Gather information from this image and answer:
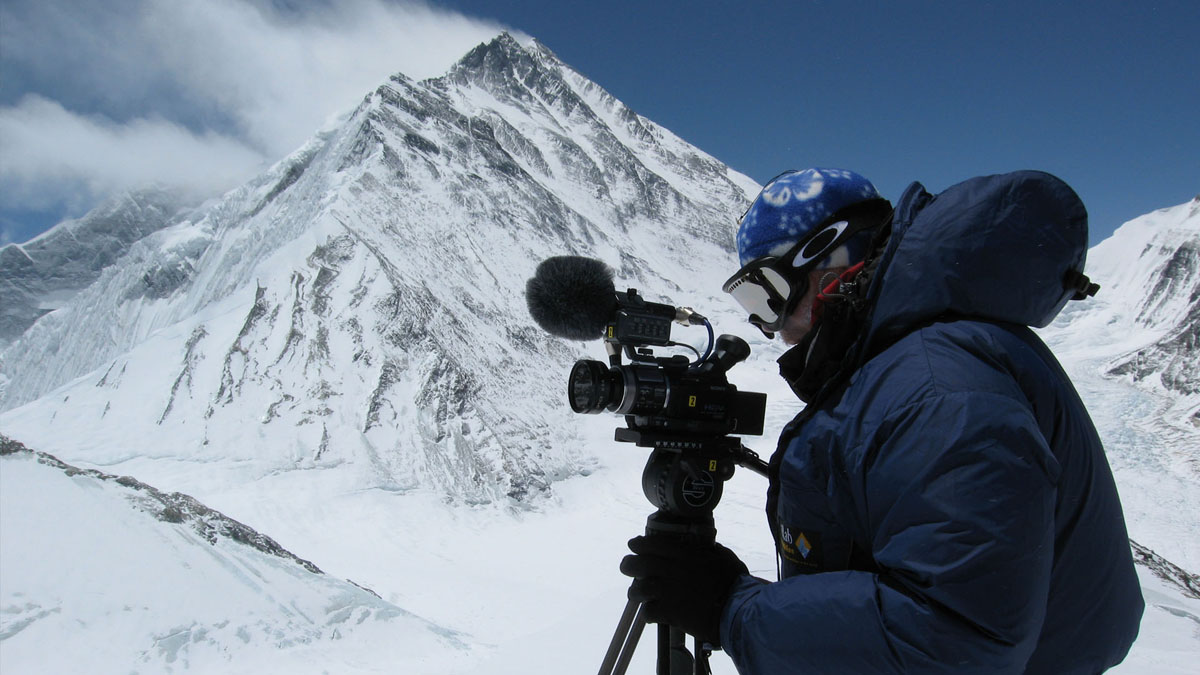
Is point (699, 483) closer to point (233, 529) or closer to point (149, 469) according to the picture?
point (233, 529)

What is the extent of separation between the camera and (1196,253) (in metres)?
85.9

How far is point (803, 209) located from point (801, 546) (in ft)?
3.07

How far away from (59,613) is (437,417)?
79.0 feet

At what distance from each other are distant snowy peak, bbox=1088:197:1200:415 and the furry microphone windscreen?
59859 millimetres

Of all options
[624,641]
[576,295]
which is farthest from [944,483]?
[576,295]

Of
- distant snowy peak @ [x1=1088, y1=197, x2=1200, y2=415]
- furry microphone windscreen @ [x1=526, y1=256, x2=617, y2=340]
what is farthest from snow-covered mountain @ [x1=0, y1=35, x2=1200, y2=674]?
furry microphone windscreen @ [x1=526, y1=256, x2=617, y2=340]

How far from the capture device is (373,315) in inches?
1323

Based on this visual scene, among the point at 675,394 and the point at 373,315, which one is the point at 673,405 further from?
the point at 373,315

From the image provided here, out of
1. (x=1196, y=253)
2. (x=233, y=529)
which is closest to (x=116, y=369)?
(x=233, y=529)

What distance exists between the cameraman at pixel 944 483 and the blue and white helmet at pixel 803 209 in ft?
0.42

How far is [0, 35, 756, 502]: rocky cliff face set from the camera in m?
30.4

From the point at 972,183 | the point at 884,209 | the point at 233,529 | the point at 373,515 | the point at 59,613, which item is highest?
the point at 373,515

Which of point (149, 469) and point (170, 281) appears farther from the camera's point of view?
point (170, 281)

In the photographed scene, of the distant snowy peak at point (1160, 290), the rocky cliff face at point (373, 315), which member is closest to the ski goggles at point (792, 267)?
the rocky cliff face at point (373, 315)
